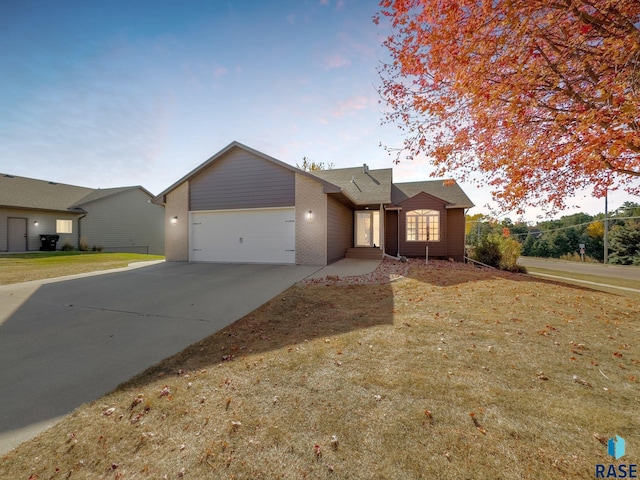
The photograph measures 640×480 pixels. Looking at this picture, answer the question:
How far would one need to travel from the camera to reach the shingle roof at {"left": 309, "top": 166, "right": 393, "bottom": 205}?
43.6 feet

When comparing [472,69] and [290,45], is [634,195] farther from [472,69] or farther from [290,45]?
[290,45]

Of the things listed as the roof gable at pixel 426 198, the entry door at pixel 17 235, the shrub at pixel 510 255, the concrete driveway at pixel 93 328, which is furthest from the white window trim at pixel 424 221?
the entry door at pixel 17 235

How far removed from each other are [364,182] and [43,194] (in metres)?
23.9

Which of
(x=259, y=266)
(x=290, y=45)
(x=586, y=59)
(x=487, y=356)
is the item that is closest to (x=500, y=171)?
(x=586, y=59)

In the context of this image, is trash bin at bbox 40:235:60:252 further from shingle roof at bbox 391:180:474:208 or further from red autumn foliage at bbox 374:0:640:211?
red autumn foliage at bbox 374:0:640:211

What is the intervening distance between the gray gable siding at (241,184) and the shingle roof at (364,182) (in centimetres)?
324

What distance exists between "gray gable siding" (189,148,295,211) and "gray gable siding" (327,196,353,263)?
5.83ft

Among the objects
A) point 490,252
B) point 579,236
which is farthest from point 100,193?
point 579,236

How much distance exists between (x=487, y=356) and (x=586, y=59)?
4.87 m

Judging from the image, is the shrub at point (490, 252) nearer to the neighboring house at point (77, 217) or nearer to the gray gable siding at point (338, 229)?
the gray gable siding at point (338, 229)

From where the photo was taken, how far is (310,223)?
410 inches

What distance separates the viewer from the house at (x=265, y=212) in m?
10.5

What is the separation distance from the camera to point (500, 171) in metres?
7.30

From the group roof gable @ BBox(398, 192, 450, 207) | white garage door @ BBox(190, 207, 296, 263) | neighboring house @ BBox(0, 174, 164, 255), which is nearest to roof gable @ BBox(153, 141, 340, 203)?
white garage door @ BBox(190, 207, 296, 263)
